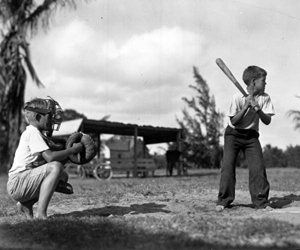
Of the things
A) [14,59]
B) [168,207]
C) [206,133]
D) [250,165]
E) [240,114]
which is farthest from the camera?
[206,133]

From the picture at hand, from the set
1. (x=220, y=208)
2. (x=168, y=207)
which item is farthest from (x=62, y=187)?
(x=220, y=208)

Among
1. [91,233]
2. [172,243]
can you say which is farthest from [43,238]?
[172,243]

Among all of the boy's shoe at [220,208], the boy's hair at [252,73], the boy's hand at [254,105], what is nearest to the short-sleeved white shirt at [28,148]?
the boy's shoe at [220,208]

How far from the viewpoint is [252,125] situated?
5.69 meters

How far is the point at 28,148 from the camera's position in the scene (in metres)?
4.69

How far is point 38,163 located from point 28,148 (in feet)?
0.64

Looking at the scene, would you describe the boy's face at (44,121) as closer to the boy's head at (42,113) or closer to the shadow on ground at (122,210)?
the boy's head at (42,113)

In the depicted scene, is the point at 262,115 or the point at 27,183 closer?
the point at 27,183

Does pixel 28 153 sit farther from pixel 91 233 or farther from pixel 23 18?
pixel 23 18

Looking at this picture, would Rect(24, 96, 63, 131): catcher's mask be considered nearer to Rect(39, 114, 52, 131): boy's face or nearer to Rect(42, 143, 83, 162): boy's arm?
Rect(39, 114, 52, 131): boy's face

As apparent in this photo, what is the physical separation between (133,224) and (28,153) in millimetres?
1461

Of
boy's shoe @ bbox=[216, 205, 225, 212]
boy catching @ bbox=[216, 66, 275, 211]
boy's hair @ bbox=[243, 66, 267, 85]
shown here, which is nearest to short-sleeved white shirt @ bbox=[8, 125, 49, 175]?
boy's shoe @ bbox=[216, 205, 225, 212]

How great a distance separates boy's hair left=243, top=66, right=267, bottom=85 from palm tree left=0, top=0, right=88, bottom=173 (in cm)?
925

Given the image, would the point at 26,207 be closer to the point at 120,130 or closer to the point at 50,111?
the point at 50,111
